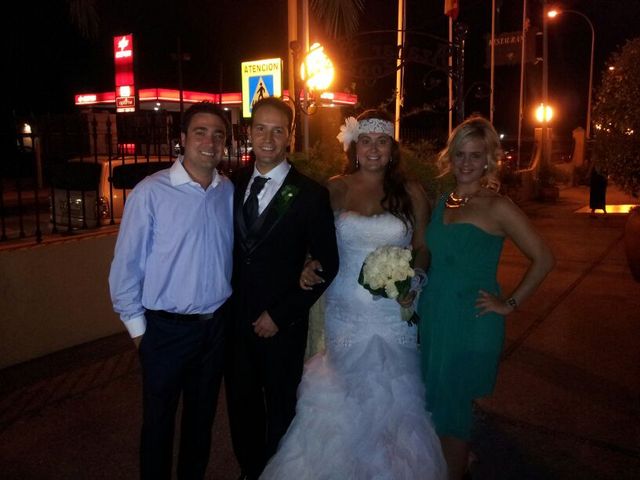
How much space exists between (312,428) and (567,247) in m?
8.46

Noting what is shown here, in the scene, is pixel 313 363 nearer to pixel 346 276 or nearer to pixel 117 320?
pixel 346 276

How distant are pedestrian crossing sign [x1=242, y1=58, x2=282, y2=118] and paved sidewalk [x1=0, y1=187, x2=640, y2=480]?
6035mm

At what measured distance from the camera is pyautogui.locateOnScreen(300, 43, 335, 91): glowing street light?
739 centimetres

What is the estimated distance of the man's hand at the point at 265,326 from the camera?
278 cm

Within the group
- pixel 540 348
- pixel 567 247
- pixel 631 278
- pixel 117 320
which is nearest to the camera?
pixel 540 348

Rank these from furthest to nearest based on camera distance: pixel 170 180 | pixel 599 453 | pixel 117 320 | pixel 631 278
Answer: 1. pixel 631 278
2. pixel 117 320
3. pixel 599 453
4. pixel 170 180

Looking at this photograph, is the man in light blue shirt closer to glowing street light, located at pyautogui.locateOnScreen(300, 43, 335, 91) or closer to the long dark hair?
the long dark hair

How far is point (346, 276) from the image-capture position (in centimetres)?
320

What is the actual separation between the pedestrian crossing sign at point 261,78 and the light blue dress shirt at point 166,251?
25.6 ft

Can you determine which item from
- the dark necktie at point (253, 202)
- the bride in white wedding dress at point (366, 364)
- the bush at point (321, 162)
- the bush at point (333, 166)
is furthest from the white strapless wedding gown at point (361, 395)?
the bush at point (333, 166)

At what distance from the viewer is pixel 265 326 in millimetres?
2787

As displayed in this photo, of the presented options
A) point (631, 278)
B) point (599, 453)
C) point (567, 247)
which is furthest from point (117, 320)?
point (567, 247)

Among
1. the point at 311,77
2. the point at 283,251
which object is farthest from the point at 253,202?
the point at 311,77

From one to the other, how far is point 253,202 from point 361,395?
1.12 m
